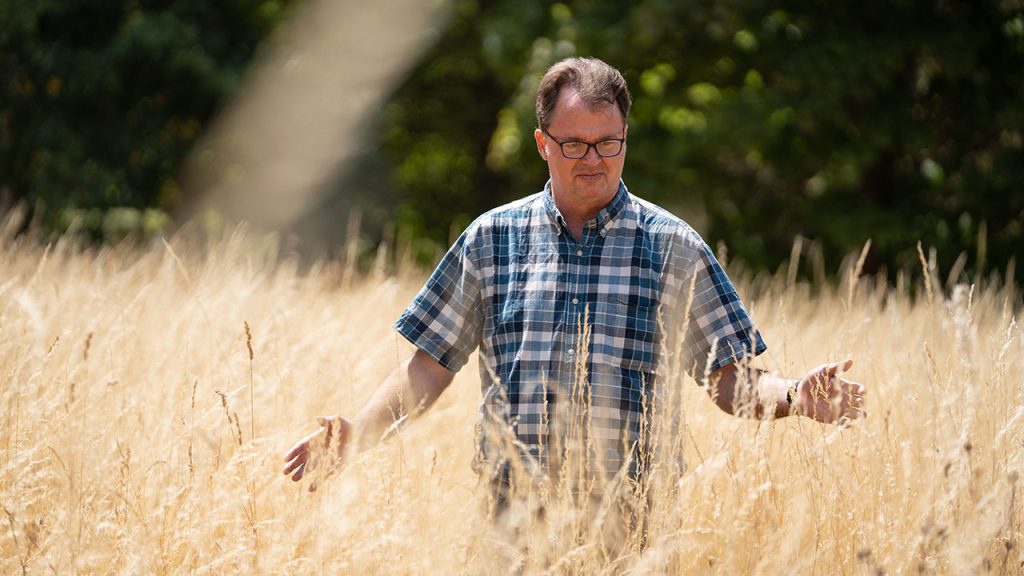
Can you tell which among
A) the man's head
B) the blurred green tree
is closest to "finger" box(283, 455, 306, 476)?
the man's head

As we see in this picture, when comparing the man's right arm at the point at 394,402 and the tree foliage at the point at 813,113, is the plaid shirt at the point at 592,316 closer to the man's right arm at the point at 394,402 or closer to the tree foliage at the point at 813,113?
the man's right arm at the point at 394,402

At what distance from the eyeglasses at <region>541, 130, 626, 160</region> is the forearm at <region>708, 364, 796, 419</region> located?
0.65 m

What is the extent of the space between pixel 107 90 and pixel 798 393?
38.0 feet

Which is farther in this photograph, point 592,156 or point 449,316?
point 449,316

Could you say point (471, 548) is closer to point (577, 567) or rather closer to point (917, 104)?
point (577, 567)

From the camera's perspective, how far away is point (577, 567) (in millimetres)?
2242

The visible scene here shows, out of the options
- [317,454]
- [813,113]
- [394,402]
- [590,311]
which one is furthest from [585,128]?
[813,113]

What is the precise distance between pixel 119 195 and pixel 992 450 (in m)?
11.5

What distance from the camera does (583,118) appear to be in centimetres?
250

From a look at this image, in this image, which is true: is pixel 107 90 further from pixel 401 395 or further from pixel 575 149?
pixel 575 149

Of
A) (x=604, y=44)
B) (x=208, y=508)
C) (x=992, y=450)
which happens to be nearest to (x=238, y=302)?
(x=208, y=508)

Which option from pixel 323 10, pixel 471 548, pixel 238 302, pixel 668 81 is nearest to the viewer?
pixel 471 548

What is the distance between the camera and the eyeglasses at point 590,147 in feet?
8.18

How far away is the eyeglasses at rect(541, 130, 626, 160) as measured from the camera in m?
2.49
